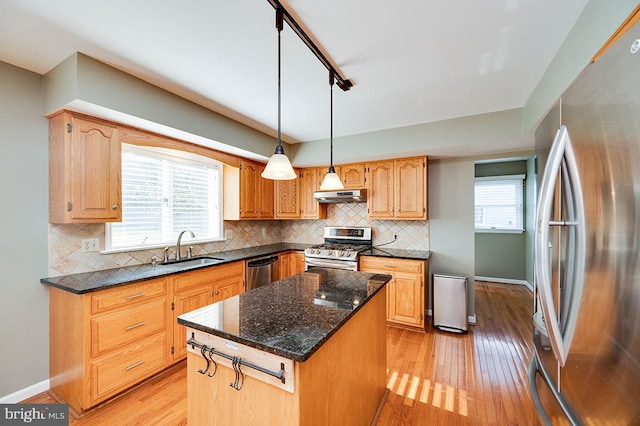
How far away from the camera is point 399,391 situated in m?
2.17

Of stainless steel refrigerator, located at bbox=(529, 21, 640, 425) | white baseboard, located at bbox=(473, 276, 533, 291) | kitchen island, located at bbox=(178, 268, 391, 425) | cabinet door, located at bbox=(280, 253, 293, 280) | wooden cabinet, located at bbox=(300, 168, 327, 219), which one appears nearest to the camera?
stainless steel refrigerator, located at bbox=(529, 21, 640, 425)

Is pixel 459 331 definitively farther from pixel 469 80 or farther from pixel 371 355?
pixel 469 80

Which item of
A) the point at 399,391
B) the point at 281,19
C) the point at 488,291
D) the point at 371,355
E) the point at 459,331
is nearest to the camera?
the point at 281,19

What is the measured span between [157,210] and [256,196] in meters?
1.36

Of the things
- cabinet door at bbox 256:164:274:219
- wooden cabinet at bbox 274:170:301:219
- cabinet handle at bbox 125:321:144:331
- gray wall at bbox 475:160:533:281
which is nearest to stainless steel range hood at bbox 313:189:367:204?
wooden cabinet at bbox 274:170:301:219

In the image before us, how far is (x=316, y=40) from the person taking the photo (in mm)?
1716

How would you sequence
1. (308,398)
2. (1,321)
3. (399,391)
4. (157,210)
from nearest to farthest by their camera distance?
(308,398) → (1,321) → (399,391) → (157,210)

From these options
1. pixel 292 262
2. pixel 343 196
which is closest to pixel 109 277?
pixel 292 262

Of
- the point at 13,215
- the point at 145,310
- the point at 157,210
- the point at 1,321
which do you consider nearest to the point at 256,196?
the point at 157,210

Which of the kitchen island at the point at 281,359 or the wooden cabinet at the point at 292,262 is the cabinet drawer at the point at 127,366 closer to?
the kitchen island at the point at 281,359

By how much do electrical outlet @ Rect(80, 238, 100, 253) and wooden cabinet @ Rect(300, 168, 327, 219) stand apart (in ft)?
8.64

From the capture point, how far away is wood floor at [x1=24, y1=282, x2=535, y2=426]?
188 cm

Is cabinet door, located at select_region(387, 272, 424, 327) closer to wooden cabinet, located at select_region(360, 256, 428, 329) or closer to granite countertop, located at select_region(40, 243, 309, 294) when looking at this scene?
wooden cabinet, located at select_region(360, 256, 428, 329)

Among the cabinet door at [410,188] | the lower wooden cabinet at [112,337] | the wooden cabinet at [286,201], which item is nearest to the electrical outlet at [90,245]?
the lower wooden cabinet at [112,337]
